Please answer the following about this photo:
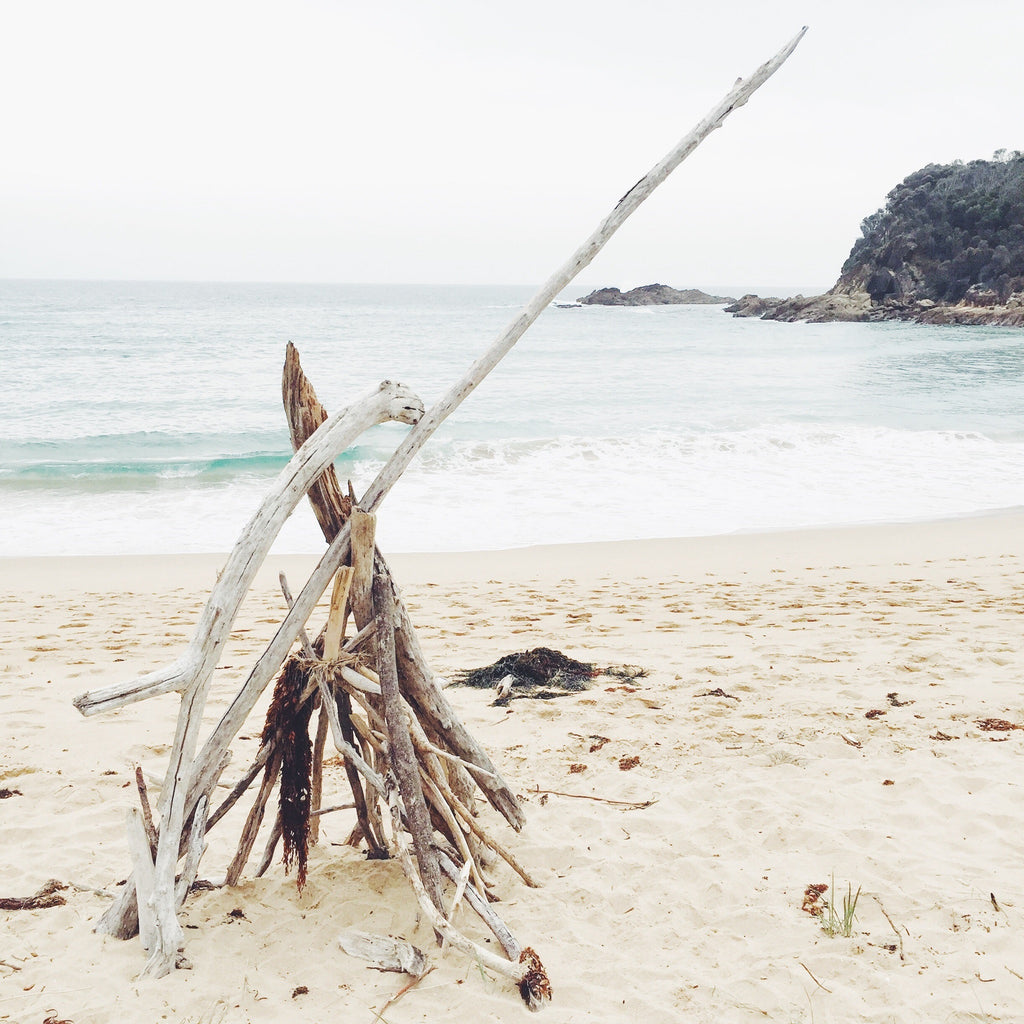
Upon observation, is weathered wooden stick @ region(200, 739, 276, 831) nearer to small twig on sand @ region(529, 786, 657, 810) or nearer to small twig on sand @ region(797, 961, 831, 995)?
small twig on sand @ region(529, 786, 657, 810)

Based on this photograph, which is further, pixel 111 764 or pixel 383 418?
pixel 111 764

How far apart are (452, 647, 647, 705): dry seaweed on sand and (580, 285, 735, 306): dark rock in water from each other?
8990 cm

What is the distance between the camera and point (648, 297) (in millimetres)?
96312

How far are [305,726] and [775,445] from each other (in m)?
14.7

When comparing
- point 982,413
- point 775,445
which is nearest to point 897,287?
point 982,413

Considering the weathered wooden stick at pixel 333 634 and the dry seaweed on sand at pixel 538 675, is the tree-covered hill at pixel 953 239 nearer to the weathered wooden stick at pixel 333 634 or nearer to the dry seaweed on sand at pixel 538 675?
the dry seaweed on sand at pixel 538 675

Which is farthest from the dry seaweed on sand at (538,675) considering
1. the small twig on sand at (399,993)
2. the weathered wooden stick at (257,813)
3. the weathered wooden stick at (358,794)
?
the small twig on sand at (399,993)

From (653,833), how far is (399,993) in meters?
1.29

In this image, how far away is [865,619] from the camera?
650cm

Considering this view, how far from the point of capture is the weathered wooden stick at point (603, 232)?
2.74m

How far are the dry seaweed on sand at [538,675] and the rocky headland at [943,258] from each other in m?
56.9

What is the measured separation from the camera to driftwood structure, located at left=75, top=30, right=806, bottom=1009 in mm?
2508

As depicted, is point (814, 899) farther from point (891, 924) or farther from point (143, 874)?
point (143, 874)

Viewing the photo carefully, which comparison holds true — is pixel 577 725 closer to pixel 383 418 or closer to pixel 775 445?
pixel 383 418
